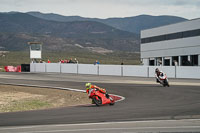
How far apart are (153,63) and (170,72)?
106ft

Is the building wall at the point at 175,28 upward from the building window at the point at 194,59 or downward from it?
upward

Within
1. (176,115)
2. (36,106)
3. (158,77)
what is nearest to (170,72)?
(158,77)

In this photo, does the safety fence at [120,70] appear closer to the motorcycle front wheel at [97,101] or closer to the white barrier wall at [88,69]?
the white barrier wall at [88,69]

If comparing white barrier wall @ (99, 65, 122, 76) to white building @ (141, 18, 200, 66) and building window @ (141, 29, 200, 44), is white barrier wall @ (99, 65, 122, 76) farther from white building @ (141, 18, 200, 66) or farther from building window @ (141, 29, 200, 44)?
building window @ (141, 29, 200, 44)

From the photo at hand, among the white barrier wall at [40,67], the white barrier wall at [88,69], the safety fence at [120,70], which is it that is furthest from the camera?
the white barrier wall at [40,67]

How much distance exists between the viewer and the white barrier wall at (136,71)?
43.6 metres

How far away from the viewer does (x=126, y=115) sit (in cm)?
1381

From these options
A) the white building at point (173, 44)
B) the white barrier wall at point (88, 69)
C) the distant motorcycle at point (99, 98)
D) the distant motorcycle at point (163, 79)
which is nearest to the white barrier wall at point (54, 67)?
the white barrier wall at point (88, 69)

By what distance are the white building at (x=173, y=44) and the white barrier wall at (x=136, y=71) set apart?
37.8 ft

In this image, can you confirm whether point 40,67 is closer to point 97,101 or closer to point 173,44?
point 173,44

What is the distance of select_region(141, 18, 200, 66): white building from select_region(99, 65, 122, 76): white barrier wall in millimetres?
10879

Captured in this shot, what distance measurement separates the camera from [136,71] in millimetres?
44469

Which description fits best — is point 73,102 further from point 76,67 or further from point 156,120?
point 76,67

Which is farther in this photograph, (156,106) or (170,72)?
(170,72)
